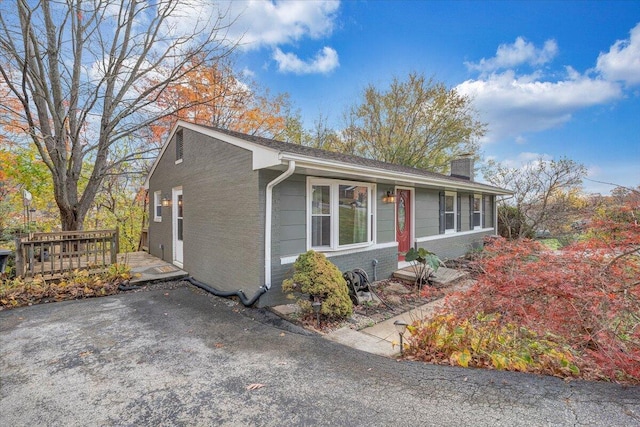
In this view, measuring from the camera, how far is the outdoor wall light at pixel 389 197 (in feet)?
23.8

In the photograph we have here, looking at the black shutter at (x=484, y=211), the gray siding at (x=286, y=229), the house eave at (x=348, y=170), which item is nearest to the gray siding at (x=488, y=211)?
the black shutter at (x=484, y=211)

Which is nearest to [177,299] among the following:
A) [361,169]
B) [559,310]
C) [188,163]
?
[188,163]

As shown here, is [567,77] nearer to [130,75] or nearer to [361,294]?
[361,294]

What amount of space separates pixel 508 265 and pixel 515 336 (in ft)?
2.73

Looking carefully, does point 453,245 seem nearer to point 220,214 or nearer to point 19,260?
point 220,214

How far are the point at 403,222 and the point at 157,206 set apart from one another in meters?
8.14

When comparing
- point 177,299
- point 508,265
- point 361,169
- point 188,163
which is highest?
point 188,163

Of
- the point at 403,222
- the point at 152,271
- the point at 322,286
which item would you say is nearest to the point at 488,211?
the point at 403,222

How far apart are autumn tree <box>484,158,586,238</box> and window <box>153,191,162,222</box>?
1416cm

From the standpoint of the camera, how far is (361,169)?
214 inches

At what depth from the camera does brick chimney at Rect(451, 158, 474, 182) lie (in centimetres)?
1252

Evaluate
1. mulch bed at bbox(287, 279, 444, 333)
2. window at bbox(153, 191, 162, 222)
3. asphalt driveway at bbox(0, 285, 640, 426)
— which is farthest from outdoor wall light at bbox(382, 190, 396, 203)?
window at bbox(153, 191, 162, 222)

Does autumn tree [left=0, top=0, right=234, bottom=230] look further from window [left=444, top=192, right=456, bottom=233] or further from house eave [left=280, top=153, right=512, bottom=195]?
window [left=444, top=192, right=456, bottom=233]

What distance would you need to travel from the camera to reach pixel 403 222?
823 centimetres
